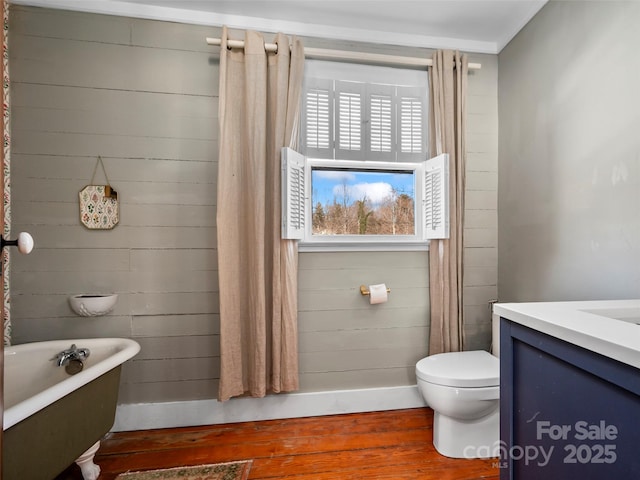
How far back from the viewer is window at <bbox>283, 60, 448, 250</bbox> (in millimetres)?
2010

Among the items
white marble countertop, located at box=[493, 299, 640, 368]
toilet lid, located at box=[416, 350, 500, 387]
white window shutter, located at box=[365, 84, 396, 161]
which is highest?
white window shutter, located at box=[365, 84, 396, 161]

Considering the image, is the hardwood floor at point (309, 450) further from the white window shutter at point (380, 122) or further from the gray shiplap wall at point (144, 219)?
the white window shutter at point (380, 122)

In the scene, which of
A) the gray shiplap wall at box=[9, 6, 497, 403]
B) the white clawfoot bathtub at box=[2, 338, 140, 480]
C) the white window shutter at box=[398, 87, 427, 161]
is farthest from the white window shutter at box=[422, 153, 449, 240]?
the white clawfoot bathtub at box=[2, 338, 140, 480]

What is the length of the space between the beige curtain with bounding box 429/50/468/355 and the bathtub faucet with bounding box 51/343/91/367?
200 cm

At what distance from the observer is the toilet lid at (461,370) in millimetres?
1515

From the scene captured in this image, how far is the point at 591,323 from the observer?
834 mm

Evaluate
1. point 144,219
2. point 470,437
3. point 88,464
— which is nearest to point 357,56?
point 144,219

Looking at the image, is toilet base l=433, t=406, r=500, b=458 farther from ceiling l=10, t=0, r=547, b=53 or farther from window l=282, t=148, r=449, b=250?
ceiling l=10, t=0, r=547, b=53

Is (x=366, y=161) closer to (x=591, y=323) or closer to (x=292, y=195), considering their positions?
(x=292, y=195)

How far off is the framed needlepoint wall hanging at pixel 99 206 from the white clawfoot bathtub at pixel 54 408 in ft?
2.18

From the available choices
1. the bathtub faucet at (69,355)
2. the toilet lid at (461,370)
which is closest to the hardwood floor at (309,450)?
the toilet lid at (461,370)

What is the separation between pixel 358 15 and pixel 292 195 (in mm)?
1199

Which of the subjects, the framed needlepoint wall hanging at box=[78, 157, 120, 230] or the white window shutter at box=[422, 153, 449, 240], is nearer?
the framed needlepoint wall hanging at box=[78, 157, 120, 230]

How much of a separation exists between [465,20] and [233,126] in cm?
159
